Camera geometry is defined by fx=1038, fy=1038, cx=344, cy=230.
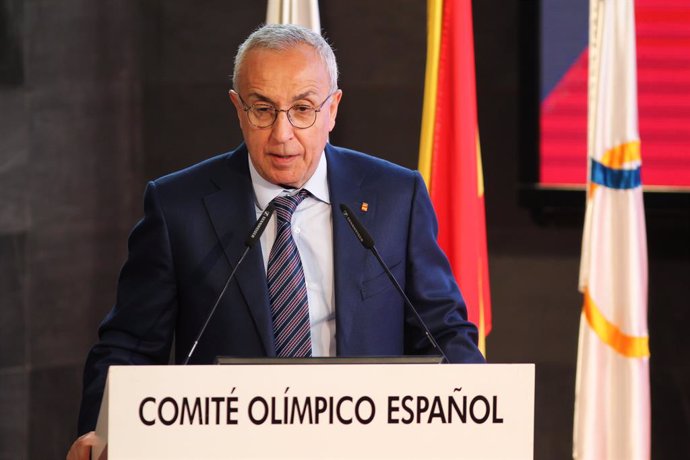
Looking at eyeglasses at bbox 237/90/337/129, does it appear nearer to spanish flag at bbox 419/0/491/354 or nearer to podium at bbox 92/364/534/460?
podium at bbox 92/364/534/460

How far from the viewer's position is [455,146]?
12.9ft

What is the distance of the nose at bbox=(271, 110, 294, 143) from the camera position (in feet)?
7.50

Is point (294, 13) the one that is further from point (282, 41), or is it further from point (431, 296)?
point (431, 296)

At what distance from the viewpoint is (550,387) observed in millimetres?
4496

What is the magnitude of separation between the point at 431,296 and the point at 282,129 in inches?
20.2

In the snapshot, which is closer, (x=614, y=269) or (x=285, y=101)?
(x=285, y=101)

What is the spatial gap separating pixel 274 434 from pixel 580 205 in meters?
3.01

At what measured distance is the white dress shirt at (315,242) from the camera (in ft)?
7.75

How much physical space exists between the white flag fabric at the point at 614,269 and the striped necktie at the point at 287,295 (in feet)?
6.11

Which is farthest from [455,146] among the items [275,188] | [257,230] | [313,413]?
[313,413]

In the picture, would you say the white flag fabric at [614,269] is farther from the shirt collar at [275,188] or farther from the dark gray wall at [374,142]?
the shirt collar at [275,188]

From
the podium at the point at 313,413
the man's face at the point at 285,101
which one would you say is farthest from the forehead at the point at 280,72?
the podium at the point at 313,413

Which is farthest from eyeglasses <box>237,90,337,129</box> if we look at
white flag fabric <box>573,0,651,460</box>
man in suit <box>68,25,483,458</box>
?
white flag fabric <box>573,0,651,460</box>

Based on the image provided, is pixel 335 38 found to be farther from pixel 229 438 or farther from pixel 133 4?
pixel 229 438
